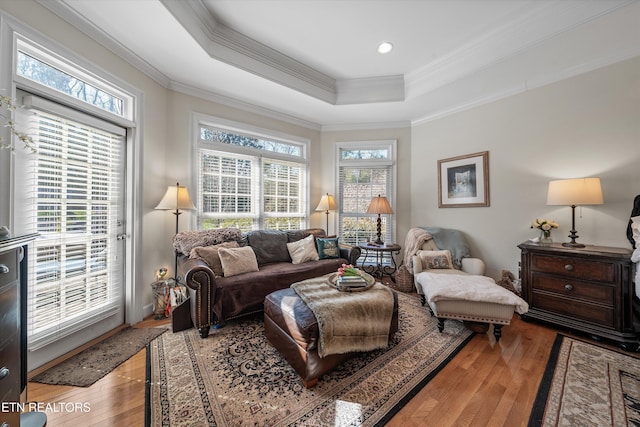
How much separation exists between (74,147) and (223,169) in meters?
1.64

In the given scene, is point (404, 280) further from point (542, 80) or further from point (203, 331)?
point (542, 80)

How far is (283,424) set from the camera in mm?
1333

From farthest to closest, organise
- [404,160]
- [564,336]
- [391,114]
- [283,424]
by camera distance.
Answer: [404,160] → [391,114] → [564,336] → [283,424]

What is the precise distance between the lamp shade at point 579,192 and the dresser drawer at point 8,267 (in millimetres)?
4068

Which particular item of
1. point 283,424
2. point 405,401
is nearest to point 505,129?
point 405,401

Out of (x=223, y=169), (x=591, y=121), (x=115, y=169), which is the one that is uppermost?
(x=591, y=121)

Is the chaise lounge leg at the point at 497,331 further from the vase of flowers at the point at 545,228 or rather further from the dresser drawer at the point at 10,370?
the dresser drawer at the point at 10,370

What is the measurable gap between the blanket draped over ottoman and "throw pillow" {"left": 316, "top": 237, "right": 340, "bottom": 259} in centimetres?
142

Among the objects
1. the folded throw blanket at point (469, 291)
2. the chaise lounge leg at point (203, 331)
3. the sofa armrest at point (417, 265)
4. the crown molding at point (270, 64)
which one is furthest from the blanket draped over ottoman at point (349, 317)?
the crown molding at point (270, 64)

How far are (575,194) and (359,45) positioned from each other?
2822mm

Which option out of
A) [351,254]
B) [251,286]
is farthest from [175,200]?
[351,254]

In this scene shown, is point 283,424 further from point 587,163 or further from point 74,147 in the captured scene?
point 587,163

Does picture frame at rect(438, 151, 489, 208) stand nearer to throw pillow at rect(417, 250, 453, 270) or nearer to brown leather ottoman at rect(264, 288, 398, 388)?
throw pillow at rect(417, 250, 453, 270)

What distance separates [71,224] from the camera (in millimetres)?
2049
